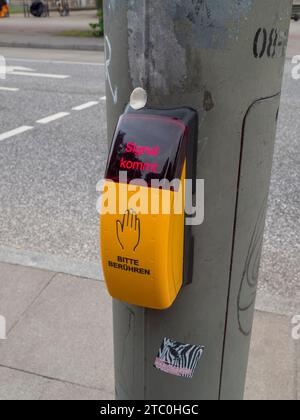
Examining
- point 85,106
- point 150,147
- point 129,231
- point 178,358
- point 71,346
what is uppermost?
point 150,147

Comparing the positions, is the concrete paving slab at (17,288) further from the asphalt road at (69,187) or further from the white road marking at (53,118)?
the white road marking at (53,118)

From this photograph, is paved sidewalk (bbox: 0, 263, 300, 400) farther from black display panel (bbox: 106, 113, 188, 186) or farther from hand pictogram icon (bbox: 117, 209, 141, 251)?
black display panel (bbox: 106, 113, 188, 186)

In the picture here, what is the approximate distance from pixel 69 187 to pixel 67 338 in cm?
218

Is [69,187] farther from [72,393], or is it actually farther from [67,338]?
[72,393]

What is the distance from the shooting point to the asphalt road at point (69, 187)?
323 cm

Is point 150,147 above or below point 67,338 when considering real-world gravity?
above

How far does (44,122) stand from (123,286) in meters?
5.92

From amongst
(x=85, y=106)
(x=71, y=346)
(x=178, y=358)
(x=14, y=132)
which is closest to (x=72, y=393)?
(x=71, y=346)

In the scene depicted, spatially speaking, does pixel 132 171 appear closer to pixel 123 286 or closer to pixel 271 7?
pixel 123 286

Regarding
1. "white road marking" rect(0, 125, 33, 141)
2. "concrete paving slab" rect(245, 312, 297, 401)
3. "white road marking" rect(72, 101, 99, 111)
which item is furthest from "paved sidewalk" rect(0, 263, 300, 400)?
"white road marking" rect(72, 101, 99, 111)

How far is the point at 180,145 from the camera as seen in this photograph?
921 millimetres

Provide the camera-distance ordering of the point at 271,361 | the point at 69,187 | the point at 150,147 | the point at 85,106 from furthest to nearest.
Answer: the point at 85,106 → the point at 69,187 → the point at 271,361 → the point at 150,147

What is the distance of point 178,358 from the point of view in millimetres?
1227
